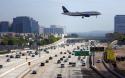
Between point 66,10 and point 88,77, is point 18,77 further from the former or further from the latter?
point 66,10

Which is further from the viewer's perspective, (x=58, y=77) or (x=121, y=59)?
(x=121, y=59)

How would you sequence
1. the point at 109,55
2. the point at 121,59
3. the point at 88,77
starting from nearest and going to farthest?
1. the point at 88,77
2. the point at 109,55
3. the point at 121,59

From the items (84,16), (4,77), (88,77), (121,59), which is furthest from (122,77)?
(84,16)

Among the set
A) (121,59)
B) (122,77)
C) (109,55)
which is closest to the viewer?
(122,77)

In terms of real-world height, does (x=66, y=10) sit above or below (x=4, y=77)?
above

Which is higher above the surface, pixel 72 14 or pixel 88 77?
pixel 72 14

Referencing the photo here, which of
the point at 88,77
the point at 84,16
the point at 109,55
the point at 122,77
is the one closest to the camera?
the point at 122,77

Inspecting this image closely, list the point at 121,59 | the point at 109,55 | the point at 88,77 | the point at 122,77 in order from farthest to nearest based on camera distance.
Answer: the point at 121,59 → the point at 109,55 → the point at 88,77 → the point at 122,77

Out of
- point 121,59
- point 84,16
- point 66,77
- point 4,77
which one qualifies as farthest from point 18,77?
point 84,16

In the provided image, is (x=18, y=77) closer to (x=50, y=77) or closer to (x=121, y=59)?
(x=50, y=77)
